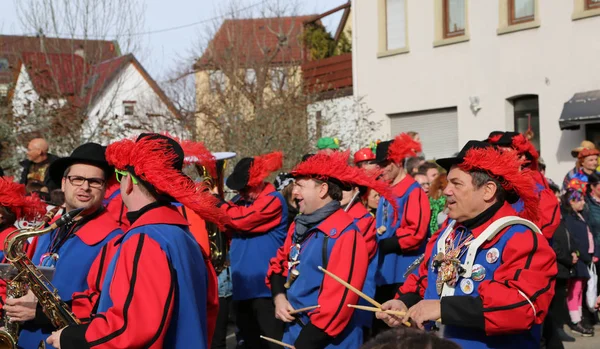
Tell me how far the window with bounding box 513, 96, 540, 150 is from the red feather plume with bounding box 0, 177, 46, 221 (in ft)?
46.7

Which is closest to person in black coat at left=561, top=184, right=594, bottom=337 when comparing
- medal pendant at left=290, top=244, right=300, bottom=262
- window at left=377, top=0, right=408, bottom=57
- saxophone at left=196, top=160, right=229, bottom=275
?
saxophone at left=196, top=160, right=229, bottom=275

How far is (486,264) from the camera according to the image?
4457 mm

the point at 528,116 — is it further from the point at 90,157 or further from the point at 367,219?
the point at 90,157

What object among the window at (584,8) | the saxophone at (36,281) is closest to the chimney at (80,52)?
the window at (584,8)

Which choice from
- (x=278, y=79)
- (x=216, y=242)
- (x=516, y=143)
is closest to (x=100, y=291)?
(x=216, y=242)

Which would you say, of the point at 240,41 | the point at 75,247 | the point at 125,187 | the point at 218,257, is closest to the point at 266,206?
the point at 218,257

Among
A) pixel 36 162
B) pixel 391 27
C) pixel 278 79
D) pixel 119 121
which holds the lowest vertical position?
pixel 36 162

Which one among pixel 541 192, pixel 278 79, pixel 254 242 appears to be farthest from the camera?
pixel 278 79

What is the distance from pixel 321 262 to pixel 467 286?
56.9 inches

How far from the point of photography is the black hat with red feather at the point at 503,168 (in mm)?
4656

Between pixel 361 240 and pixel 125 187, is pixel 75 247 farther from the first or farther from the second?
pixel 361 240

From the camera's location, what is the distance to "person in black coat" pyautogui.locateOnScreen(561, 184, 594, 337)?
10.9 meters

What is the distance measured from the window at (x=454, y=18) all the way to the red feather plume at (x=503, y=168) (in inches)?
643

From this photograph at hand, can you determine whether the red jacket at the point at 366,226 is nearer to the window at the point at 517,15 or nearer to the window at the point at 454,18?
the window at the point at 517,15
